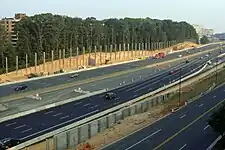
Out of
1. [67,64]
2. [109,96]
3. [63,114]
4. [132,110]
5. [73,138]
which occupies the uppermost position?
[67,64]

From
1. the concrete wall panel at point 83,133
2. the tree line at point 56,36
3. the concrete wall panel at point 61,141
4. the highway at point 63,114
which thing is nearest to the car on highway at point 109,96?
the highway at point 63,114

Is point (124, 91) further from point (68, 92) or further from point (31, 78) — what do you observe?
point (31, 78)

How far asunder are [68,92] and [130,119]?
16873 mm

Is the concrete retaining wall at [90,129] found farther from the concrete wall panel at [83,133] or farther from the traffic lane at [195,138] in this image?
the traffic lane at [195,138]

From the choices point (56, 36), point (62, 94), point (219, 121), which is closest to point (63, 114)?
point (62, 94)

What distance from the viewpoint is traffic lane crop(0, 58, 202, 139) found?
4285cm

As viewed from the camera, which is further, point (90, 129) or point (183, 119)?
point (183, 119)

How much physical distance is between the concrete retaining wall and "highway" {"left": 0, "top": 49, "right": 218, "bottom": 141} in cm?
322

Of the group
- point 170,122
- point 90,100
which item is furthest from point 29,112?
point 170,122

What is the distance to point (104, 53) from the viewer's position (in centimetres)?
13562

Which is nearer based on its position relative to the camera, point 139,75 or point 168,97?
point 168,97

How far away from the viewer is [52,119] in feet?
159

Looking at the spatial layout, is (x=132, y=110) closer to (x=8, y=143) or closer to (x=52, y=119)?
(x=52, y=119)

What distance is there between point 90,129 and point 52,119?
21.6ft
